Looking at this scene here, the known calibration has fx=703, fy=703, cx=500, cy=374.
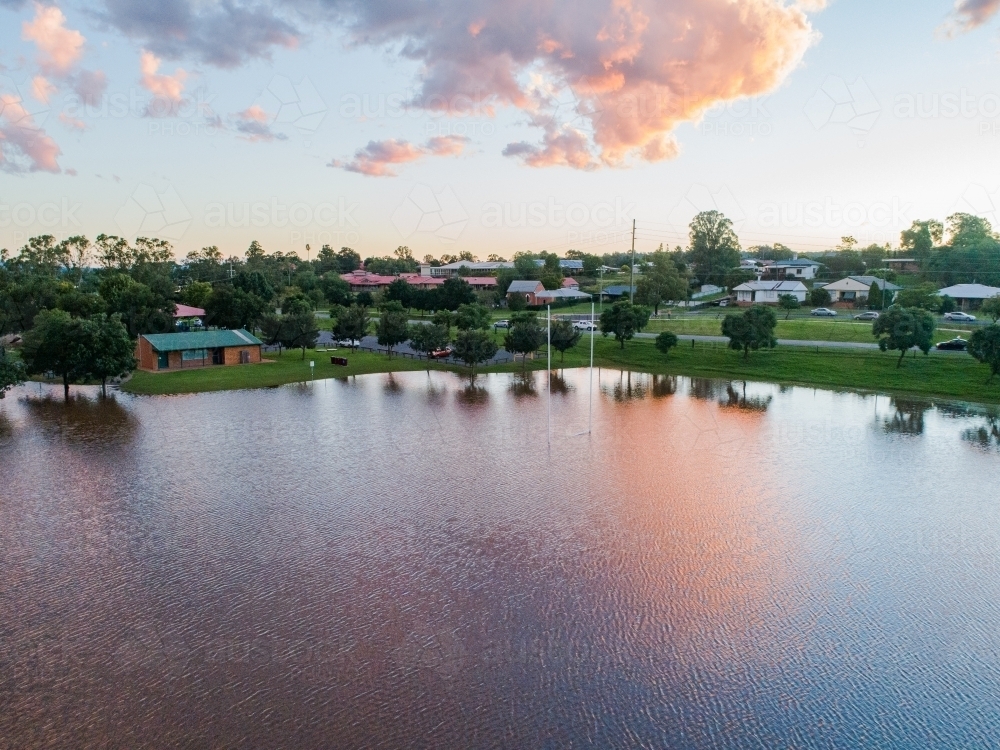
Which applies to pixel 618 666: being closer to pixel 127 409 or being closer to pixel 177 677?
pixel 177 677

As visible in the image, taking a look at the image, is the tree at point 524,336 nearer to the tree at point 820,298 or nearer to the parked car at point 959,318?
the parked car at point 959,318

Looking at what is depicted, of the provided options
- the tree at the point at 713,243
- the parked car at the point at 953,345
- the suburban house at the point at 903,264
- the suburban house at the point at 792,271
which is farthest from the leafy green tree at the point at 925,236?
the parked car at the point at 953,345

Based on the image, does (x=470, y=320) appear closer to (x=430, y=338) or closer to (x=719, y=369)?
(x=430, y=338)

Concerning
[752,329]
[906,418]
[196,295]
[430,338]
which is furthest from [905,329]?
[196,295]

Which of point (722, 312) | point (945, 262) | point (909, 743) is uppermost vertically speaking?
point (945, 262)

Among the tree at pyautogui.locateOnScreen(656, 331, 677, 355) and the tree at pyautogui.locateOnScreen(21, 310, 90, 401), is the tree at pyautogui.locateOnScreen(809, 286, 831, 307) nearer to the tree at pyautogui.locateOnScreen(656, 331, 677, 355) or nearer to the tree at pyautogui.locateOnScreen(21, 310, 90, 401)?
the tree at pyautogui.locateOnScreen(656, 331, 677, 355)

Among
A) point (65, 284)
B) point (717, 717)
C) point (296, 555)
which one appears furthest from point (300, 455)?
point (65, 284)
